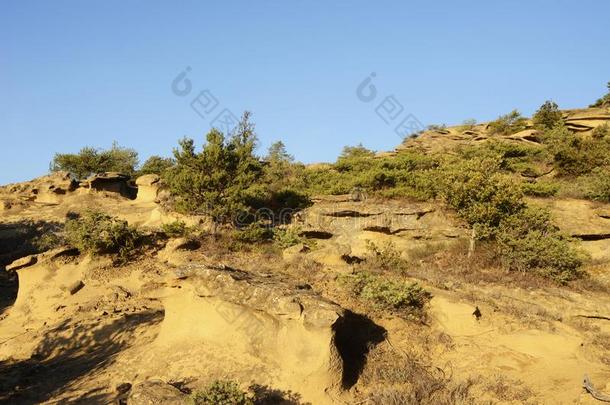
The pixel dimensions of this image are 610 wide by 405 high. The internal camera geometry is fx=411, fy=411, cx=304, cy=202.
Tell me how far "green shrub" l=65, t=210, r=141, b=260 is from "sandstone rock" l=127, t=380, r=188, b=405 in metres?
6.69

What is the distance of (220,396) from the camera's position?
5.36m

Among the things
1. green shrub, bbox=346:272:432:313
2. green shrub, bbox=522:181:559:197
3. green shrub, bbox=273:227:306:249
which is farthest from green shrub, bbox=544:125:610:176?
green shrub, bbox=346:272:432:313

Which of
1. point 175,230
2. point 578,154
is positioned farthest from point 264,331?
point 578,154

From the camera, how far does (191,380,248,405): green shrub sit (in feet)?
17.5

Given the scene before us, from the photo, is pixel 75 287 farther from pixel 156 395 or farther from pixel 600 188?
pixel 600 188

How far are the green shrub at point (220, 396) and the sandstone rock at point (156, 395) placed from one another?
34 cm

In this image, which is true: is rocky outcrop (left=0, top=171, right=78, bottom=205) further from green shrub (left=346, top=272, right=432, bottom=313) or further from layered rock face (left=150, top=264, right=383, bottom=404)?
green shrub (left=346, top=272, right=432, bottom=313)

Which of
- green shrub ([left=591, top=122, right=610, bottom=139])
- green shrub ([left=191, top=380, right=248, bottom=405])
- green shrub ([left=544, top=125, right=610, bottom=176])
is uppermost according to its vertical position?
green shrub ([left=591, top=122, right=610, bottom=139])

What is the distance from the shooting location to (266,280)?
7.90 meters

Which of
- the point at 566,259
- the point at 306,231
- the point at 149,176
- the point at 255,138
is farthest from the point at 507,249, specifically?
the point at 255,138

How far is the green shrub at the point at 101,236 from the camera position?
11695 millimetres

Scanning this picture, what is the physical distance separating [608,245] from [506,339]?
758cm

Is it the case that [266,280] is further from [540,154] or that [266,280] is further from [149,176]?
[540,154]

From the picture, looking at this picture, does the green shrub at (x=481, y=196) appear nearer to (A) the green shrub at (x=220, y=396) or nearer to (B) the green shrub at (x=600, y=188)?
(B) the green shrub at (x=600, y=188)
